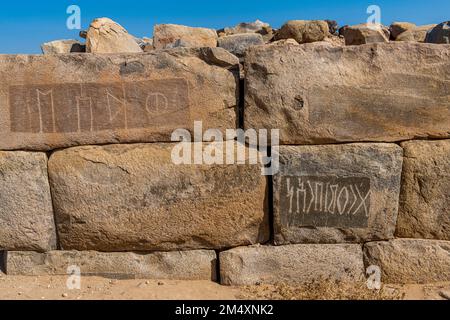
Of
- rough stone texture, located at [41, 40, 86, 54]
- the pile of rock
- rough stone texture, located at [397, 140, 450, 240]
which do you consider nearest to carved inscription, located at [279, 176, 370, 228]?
rough stone texture, located at [397, 140, 450, 240]

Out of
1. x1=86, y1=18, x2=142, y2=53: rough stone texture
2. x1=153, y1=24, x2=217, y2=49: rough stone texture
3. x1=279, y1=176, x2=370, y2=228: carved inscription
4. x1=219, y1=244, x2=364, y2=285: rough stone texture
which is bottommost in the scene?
x1=219, y1=244, x2=364, y2=285: rough stone texture

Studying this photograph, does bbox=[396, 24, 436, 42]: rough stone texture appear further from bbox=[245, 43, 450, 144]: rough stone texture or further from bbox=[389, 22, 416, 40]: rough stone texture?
bbox=[245, 43, 450, 144]: rough stone texture

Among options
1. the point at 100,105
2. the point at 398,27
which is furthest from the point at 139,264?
the point at 398,27

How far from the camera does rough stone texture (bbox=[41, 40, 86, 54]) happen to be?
17.0ft

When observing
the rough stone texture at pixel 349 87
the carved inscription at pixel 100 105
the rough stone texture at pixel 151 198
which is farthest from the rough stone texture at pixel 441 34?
the carved inscription at pixel 100 105

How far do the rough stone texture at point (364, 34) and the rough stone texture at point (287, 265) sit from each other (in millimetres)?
3141

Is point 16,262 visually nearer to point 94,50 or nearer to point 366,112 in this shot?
point 94,50

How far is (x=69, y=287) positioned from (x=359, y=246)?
2123 mm

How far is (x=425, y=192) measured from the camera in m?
3.32

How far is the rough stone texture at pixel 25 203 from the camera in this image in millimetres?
3316

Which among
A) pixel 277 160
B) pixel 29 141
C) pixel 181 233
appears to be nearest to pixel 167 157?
pixel 181 233

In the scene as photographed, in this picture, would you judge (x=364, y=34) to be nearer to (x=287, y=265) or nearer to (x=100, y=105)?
(x=287, y=265)

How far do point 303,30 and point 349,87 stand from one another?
3.05 m

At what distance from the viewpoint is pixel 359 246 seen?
3395mm
